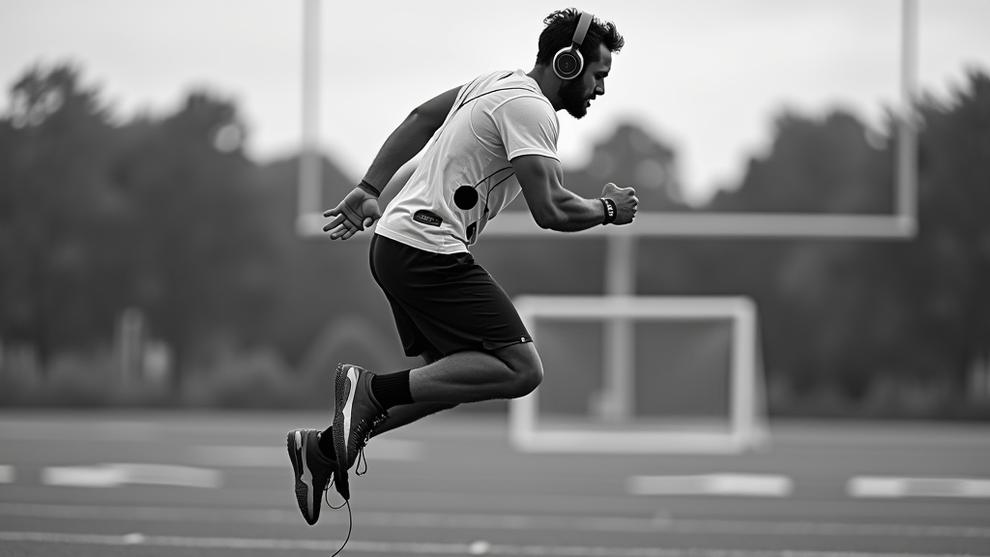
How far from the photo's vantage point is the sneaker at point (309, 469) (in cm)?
424

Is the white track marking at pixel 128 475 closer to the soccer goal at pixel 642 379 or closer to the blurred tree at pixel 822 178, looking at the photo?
the soccer goal at pixel 642 379

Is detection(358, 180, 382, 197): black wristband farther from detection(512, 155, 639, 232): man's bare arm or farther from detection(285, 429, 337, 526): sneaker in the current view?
detection(285, 429, 337, 526): sneaker

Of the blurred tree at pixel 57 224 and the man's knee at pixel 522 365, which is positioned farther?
the blurred tree at pixel 57 224

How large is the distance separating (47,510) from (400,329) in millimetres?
3226

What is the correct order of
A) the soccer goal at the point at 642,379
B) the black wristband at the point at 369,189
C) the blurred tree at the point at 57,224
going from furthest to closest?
1. the blurred tree at the point at 57,224
2. the soccer goal at the point at 642,379
3. the black wristband at the point at 369,189

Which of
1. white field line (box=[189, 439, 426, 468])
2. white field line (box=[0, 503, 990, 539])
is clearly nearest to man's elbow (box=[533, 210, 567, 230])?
white field line (box=[0, 503, 990, 539])

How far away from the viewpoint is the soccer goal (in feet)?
42.2

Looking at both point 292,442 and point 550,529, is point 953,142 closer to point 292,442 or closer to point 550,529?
point 550,529

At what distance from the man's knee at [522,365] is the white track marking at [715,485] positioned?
15.0ft

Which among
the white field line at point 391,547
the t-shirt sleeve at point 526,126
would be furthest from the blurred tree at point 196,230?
the t-shirt sleeve at point 526,126

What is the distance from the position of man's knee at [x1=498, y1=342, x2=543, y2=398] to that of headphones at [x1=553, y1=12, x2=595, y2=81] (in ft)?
2.55

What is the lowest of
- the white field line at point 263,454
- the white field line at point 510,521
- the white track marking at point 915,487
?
the white field line at point 263,454

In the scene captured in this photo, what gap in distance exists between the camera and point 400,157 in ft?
14.2

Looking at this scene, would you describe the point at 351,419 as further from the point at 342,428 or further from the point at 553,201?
the point at 553,201
